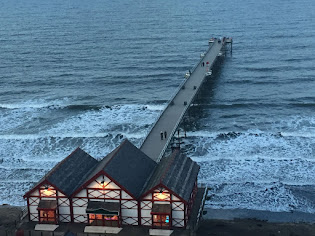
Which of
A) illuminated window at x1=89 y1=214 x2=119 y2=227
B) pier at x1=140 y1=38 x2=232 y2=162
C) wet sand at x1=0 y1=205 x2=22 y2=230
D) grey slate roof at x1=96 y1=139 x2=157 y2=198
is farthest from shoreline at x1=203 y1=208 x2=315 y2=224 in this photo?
wet sand at x1=0 y1=205 x2=22 y2=230

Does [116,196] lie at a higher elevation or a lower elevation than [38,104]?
higher

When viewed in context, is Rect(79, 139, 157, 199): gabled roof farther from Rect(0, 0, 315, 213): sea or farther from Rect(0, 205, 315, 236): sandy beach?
Rect(0, 0, 315, 213): sea

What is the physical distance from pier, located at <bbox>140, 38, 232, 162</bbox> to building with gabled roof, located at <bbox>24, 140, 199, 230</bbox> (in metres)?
9.97

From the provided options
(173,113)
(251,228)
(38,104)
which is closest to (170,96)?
(173,113)

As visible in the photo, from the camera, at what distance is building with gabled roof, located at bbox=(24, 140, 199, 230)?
40.8m

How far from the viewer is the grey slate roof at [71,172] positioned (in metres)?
42.0

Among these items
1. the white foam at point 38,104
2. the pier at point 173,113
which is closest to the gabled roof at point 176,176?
the pier at point 173,113

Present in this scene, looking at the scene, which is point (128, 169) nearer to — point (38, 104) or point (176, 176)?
point (176, 176)

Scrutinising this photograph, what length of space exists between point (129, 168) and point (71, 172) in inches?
211

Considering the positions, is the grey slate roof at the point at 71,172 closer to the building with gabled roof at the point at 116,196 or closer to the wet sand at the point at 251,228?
the building with gabled roof at the point at 116,196

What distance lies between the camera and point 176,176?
4250cm

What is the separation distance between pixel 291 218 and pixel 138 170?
15.5 m

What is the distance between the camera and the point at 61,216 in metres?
42.8

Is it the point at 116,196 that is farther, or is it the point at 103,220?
the point at 103,220
